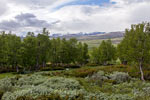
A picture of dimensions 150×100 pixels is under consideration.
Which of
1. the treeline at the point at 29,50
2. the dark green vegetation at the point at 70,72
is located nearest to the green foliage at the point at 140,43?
the dark green vegetation at the point at 70,72

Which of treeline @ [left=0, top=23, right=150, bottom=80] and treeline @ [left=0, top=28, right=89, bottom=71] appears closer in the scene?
treeline @ [left=0, top=23, right=150, bottom=80]

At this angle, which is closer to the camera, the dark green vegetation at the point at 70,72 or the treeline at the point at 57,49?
the dark green vegetation at the point at 70,72

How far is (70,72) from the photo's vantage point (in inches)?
1133

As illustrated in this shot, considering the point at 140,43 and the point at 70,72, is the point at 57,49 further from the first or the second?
the point at 140,43

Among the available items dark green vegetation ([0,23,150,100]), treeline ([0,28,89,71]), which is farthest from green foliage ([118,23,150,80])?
treeline ([0,28,89,71])

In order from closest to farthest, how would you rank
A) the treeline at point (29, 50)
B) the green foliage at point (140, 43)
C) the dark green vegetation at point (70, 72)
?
the dark green vegetation at point (70, 72)
the green foliage at point (140, 43)
the treeline at point (29, 50)

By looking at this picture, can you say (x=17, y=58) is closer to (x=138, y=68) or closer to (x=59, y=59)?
(x=59, y=59)

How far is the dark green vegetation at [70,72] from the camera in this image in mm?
8891

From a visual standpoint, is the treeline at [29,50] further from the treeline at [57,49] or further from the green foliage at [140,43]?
the green foliage at [140,43]

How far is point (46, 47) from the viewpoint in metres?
41.8

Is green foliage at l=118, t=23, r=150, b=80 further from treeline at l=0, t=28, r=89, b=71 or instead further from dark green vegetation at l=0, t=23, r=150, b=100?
treeline at l=0, t=28, r=89, b=71

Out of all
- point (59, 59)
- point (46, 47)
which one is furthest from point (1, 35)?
point (59, 59)

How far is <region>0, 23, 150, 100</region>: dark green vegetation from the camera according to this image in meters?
8.89

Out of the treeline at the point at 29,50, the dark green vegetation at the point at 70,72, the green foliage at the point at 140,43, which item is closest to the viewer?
the dark green vegetation at the point at 70,72
